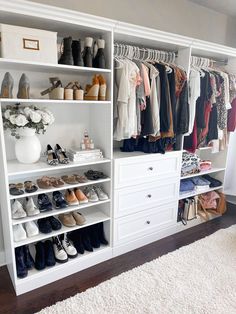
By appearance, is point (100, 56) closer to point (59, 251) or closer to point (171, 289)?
point (59, 251)

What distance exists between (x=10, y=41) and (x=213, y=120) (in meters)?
2.07

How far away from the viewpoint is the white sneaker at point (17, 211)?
1.71m

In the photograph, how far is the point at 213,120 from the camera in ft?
8.41

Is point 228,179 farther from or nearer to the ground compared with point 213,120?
nearer to the ground

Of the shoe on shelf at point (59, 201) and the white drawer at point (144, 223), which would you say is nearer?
the shoe on shelf at point (59, 201)

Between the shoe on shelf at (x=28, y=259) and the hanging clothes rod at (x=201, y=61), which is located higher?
the hanging clothes rod at (x=201, y=61)

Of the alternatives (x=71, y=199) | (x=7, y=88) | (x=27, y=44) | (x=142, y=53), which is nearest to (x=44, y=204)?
(x=71, y=199)

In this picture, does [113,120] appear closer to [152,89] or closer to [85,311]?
[152,89]

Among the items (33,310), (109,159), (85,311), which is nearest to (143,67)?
(109,159)

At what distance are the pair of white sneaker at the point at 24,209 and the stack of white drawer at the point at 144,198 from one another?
68 cm

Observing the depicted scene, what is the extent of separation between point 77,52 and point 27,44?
0.37 m

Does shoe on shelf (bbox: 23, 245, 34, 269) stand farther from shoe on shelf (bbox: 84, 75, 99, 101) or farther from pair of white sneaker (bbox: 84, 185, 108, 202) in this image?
shoe on shelf (bbox: 84, 75, 99, 101)

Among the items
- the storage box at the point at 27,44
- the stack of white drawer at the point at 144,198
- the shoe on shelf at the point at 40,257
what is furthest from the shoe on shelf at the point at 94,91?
the shoe on shelf at the point at 40,257

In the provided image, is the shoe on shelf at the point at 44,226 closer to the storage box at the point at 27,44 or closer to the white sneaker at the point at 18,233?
the white sneaker at the point at 18,233
